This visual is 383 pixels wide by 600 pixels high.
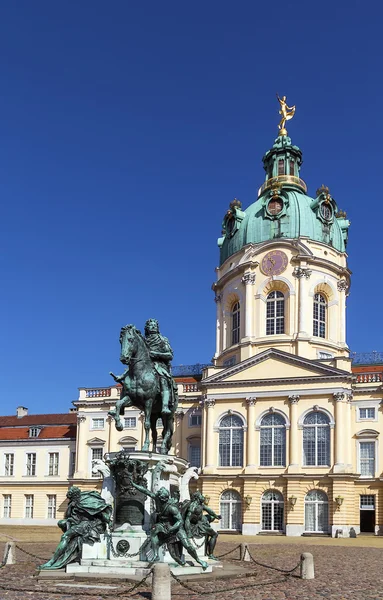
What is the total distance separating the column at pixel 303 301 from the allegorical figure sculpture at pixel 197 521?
39743 millimetres

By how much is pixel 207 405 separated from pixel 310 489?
31.0 ft

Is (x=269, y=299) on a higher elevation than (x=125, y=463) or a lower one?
higher

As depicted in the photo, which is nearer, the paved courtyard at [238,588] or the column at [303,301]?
the paved courtyard at [238,588]

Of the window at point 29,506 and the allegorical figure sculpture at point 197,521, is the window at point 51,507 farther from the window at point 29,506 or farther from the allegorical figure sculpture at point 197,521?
the allegorical figure sculpture at point 197,521

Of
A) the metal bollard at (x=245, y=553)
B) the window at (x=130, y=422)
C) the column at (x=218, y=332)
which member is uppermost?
the column at (x=218, y=332)

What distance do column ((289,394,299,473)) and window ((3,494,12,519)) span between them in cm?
2636

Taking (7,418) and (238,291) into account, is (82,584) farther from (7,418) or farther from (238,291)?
(7,418)

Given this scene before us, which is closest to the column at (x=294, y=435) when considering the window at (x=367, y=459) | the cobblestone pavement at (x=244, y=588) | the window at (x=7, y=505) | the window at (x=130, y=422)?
A: the window at (x=367, y=459)

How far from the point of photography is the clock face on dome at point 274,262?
58.6 meters

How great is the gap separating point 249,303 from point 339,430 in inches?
507

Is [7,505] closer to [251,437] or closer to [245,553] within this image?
[251,437]

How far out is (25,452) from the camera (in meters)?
65.2

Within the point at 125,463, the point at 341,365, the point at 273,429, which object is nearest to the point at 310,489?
the point at 273,429

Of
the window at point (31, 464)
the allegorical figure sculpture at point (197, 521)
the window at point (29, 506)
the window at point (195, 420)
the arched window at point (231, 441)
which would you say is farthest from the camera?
the window at point (31, 464)
